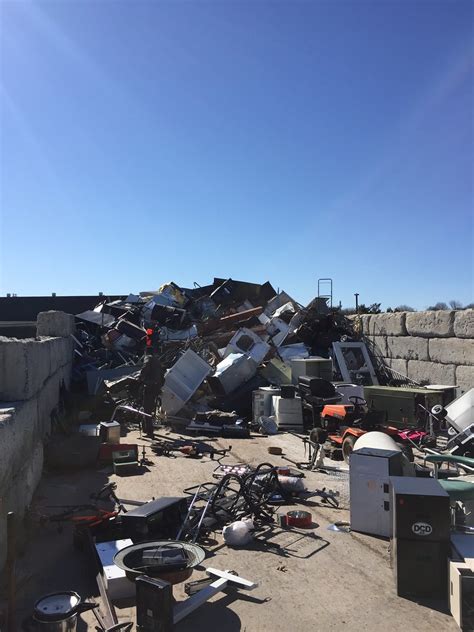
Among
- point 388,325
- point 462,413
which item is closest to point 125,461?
point 462,413

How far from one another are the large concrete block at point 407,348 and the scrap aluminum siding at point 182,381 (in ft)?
16.5

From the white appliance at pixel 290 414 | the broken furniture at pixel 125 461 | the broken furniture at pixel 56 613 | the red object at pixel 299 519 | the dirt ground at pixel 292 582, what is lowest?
the dirt ground at pixel 292 582

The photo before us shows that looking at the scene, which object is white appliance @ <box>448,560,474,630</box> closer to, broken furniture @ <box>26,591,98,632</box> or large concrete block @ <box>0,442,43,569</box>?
broken furniture @ <box>26,591,98,632</box>

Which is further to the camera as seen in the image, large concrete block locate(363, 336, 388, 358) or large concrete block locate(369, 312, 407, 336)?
large concrete block locate(363, 336, 388, 358)

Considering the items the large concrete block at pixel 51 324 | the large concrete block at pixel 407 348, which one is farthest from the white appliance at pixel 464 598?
the large concrete block at pixel 51 324

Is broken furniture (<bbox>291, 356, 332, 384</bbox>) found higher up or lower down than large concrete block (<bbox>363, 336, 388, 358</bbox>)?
lower down

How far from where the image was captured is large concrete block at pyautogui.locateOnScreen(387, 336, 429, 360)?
12594mm

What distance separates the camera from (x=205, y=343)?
16109 millimetres

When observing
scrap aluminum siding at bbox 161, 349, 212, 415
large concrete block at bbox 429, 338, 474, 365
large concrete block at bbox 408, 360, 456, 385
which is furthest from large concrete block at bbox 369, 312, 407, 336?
scrap aluminum siding at bbox 161, 349, 212, 415

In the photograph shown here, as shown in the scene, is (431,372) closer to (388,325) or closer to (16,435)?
(388,325)

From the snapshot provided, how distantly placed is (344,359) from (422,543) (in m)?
10.7

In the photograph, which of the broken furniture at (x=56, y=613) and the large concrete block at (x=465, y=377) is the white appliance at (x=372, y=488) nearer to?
the broken furniture at (x=56, y=613)

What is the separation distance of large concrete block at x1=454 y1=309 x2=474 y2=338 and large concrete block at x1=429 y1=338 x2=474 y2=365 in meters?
0.13

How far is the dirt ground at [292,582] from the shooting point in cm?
376
